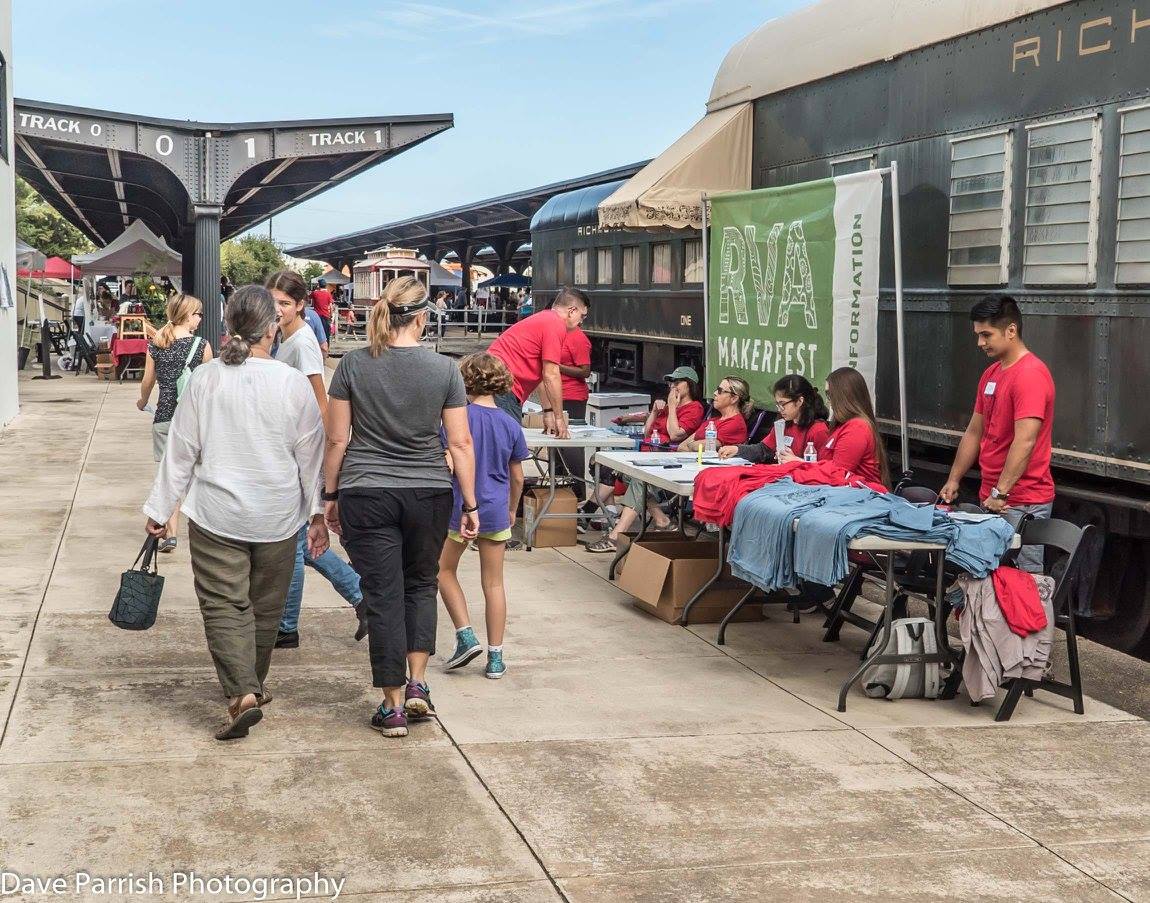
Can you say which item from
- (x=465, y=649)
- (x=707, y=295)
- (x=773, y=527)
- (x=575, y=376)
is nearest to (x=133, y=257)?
(x=575, y=376)

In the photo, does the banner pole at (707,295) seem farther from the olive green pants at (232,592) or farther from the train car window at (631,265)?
the olive green pants at (232,592)

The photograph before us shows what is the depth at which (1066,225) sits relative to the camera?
7020 mm

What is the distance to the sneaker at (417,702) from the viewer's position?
5.33 m

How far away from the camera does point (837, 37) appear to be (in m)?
9.27

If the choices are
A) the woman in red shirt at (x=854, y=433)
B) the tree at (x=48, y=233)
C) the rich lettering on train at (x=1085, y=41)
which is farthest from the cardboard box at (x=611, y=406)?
the tree at (x=48, y=233)

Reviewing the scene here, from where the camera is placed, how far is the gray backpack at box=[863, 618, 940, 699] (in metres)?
5.90

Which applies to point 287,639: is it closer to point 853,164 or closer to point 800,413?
point 800,413

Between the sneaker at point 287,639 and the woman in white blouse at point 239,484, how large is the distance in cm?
114

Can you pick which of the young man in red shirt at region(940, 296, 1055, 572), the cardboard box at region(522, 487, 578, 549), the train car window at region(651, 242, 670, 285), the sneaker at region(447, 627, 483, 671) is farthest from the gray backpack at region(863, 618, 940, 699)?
the train car window at region(651, 242, 670, 285)

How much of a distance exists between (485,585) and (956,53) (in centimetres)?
433

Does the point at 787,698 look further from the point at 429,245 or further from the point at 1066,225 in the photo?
the point at 429,245

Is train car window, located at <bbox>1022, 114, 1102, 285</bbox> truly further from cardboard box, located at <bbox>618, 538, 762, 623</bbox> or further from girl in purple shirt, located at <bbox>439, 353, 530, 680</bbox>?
girl in purple shirt, located at <bbox>439, 353, 530, 680</bbox>

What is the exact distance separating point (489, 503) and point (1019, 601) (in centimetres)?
226

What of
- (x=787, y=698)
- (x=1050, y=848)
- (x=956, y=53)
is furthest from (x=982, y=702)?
(x=956, y=53)
